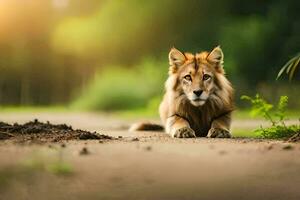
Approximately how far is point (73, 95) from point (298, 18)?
7.01m

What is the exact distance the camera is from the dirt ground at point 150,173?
18.2ft

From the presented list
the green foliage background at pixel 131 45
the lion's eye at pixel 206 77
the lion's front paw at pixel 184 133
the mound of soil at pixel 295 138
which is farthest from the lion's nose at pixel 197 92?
the green foliage background at pixel 131 45

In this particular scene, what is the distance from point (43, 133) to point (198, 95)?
73.1 inches

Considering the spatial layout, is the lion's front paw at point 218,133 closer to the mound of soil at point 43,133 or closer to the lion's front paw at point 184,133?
the lion's front paw at point 184,133

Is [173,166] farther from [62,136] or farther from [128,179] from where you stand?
[62,136]

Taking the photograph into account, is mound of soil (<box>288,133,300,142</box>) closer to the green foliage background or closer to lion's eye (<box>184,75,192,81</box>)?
lion's eye (<box>184,75,192,81</box>)

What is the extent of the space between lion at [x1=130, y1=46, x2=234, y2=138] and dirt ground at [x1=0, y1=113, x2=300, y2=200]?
2025 millimetres

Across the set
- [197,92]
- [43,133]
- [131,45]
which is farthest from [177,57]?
[131,45]

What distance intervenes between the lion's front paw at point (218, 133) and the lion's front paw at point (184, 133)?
0.65 feet

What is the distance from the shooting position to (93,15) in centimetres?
2373

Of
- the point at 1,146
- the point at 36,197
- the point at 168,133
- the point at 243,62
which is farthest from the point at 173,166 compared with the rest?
the point at 243,62

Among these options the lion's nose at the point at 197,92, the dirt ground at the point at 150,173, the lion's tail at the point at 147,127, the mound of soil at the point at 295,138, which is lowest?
the dirt ground at the point at 150,173

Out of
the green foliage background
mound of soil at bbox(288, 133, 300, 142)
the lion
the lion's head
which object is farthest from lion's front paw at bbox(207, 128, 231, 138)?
the green foliage background

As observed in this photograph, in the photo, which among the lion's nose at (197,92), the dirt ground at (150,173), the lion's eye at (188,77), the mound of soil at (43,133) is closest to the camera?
the dirt ground at (150,173)
